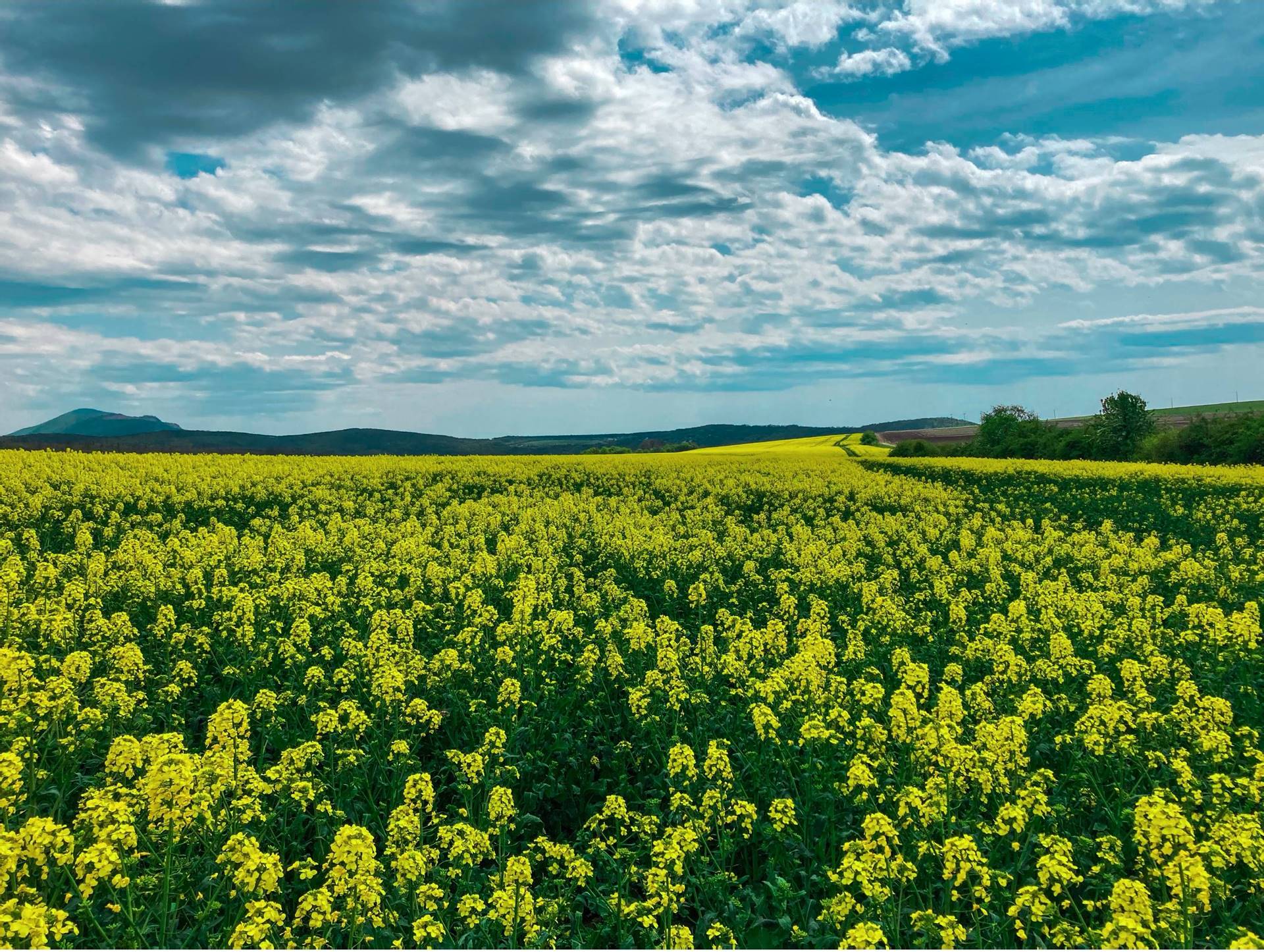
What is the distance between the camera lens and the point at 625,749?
9.88 m

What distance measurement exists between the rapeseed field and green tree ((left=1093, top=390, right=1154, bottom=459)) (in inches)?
3566

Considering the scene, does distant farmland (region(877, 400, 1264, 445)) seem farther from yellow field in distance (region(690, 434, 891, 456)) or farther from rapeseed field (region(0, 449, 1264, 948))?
rapeseed field (region(0, 449, 1264, 948))

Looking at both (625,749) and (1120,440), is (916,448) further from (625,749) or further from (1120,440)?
(625,749)

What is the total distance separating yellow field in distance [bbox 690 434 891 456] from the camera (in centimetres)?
9312

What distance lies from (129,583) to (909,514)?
25304 mm

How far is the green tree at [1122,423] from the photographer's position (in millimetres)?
99250

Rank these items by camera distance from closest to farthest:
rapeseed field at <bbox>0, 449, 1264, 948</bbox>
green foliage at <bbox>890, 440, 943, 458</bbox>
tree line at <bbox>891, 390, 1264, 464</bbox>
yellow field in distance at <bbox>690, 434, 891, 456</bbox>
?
rapeseed field at <bbox>0, 449, 1264, 948</bbox>
tree line at <bbox>891, 390, 1264, 464</bbox>
yellow field in distance at <bbox>690, 434, 891, 456</bbox>
green foliage at <bbox>890, 440, 943, 458</bbox>

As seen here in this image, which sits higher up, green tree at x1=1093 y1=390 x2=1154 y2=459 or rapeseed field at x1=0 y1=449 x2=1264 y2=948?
green tree at x1=1093 y1=390 x2=1154 y2=459

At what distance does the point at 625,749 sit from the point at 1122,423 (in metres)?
113

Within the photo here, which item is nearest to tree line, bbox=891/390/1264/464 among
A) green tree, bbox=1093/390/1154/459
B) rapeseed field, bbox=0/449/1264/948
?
green tree, bbox=1093/390/1154/459

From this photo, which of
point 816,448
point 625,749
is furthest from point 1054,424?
point 625,749

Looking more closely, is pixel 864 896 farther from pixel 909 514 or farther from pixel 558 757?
pixel 909 514

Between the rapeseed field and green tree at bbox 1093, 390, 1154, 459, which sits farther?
green tree at bbox 1093, 390, 1154, 459

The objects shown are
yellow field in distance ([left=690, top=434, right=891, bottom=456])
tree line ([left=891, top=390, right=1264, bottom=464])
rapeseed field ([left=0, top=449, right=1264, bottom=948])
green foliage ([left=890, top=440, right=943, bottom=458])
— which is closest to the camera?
rapeseed field ([left=0, top=449, right=1264, bottom=948])
